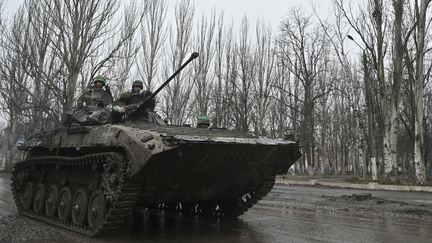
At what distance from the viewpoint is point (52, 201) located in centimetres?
876

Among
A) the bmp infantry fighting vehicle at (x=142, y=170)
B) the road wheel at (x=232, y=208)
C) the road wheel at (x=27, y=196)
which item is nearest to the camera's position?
the bmp infantry fighting vehicle at (x=142, y=170)

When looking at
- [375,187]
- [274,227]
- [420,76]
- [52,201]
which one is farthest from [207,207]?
[420,76]

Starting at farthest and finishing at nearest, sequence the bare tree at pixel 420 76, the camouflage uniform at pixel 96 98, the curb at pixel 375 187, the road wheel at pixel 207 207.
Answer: the bare tree at pixel 420 76
the curb at pixel 375 187
the road wheel at pixel 207 207
the camouflage uniform at pixel 96 98

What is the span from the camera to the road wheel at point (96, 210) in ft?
22.9

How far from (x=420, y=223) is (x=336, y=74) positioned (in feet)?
107

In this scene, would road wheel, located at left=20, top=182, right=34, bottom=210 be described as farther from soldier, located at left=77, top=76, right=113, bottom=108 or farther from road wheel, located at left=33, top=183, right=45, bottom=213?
soldier, located at left=77, top=76, right=113, bottom=108

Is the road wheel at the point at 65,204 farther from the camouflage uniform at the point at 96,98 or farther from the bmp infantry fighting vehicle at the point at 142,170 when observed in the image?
the camouflage uniform at the point at 96,98

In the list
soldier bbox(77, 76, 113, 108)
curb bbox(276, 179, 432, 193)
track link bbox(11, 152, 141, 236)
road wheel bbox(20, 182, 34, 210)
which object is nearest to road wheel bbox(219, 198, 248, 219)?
track link bbox(11, 152, 141, 236)

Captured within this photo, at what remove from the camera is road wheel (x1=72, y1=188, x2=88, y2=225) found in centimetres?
755

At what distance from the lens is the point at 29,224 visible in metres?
8.34

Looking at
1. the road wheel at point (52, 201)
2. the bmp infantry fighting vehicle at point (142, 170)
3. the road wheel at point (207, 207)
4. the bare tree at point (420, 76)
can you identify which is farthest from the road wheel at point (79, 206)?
the bare tree at point (420, 76)

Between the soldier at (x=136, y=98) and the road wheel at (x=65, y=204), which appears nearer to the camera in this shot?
the road wheel at (x=65, y=204)

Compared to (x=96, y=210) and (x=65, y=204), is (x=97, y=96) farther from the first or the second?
(x=96, y=210)

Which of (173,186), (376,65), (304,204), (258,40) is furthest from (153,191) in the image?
(258,40)
